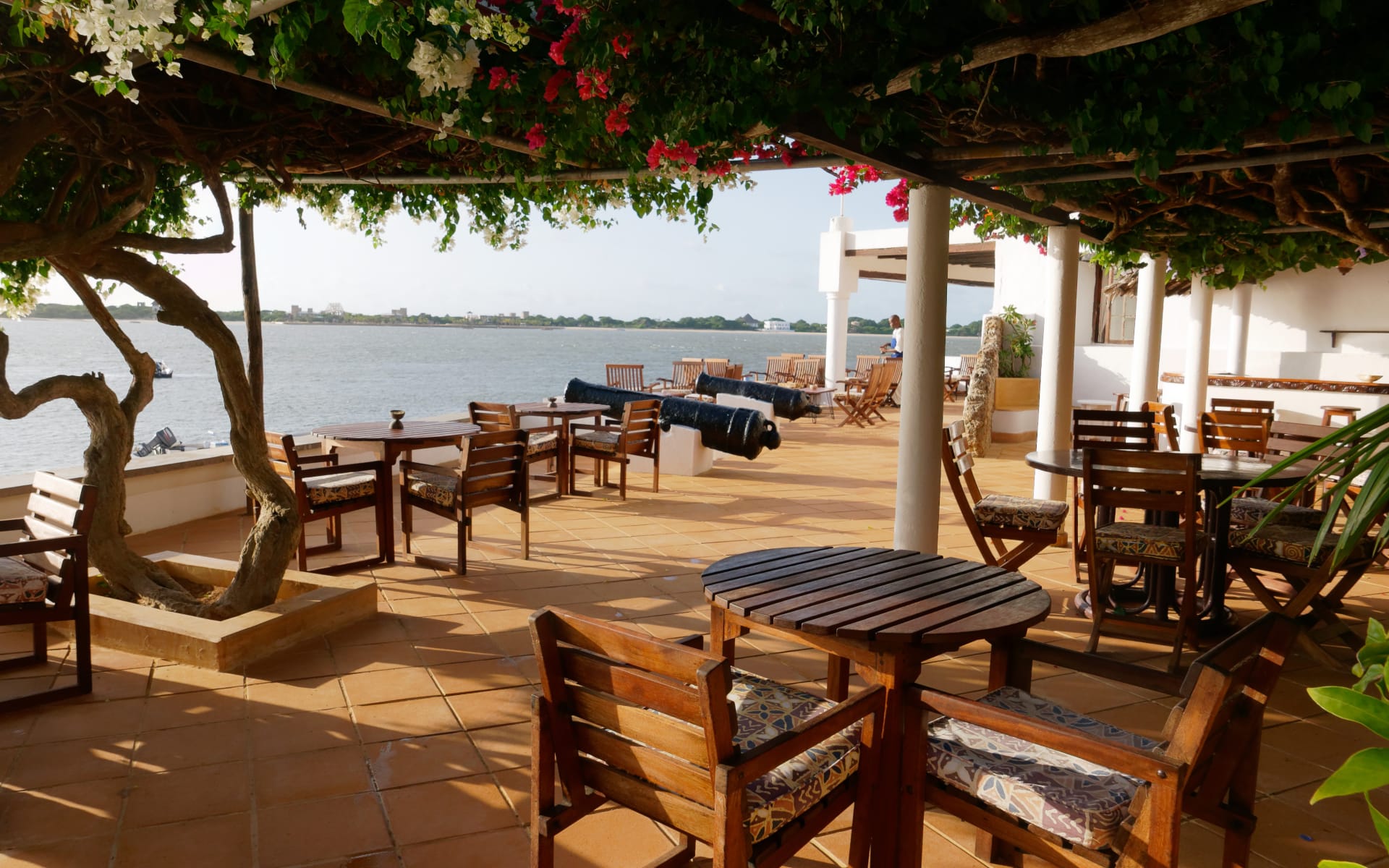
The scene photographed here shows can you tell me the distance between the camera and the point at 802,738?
5.49 feet

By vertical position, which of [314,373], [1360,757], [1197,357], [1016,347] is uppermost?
[1016,347]

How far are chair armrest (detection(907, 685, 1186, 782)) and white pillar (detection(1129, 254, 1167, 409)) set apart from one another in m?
7.28

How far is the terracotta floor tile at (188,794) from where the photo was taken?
236cm

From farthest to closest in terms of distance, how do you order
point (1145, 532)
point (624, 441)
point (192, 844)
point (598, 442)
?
point (598, 442) < point (624, 441) < point (1145, 532) < point (192, 844)

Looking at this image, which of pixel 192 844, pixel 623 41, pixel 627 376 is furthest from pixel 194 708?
pixel 627 376

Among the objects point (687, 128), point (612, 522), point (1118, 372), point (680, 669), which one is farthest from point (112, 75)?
point (1118, 372)

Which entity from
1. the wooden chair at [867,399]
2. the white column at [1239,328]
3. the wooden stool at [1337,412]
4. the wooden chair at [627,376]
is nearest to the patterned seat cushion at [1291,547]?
the wooden stool at [1337,412]

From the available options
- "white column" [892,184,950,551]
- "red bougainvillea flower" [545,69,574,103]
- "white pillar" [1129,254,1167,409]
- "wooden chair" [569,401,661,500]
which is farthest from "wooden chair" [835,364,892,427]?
"red bougainvillea flower" [545,69,574,103]

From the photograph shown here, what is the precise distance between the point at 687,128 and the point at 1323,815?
2.87 m

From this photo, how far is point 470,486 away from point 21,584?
2059 mm

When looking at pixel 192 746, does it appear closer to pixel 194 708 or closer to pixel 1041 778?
pixel 194 708

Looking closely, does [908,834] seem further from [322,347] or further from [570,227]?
[322,347]

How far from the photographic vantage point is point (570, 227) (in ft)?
17.1

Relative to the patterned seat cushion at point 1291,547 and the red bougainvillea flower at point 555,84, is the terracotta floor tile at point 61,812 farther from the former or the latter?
the patterned seat cushion at point 1291,547
